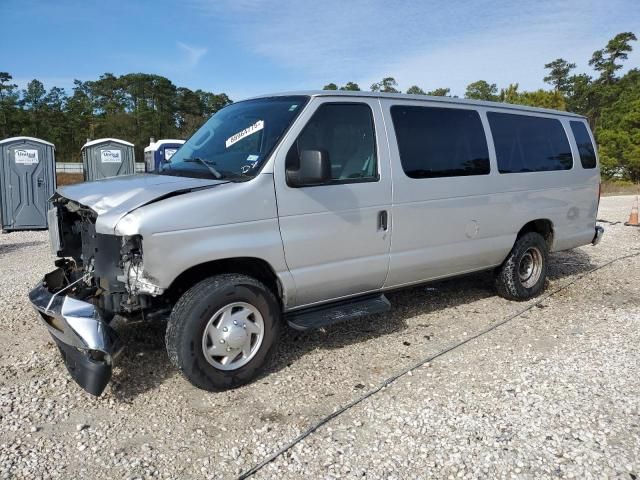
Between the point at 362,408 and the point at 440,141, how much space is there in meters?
2.61

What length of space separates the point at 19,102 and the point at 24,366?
56.4 m

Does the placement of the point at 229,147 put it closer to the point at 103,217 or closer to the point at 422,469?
the point at 103,217

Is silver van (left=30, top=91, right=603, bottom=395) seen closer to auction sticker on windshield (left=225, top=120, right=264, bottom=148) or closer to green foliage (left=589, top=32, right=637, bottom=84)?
auction sticker on windshield (left=225, top=120, right=264, bottom=148)

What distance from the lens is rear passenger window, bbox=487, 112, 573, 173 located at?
5469 millimetres

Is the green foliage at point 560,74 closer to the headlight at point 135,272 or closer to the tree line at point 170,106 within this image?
the tree line at point 170,106

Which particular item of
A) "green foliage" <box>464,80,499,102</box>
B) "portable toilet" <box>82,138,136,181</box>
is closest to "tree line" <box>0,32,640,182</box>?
"green foliage" <box>464,80,499,102</box>

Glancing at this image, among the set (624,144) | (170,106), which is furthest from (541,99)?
(170,106)

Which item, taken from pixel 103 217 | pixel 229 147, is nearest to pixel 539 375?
pixel 229 147

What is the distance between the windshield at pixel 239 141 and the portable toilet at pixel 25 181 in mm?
8688

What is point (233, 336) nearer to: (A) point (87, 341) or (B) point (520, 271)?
(A) point (87, 341)

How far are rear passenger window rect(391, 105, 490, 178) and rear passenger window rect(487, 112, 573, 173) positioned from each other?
288 mm

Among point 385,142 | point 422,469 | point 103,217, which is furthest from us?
point 385,142

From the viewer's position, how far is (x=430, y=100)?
4941mm

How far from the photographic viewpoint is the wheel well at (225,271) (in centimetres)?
373
